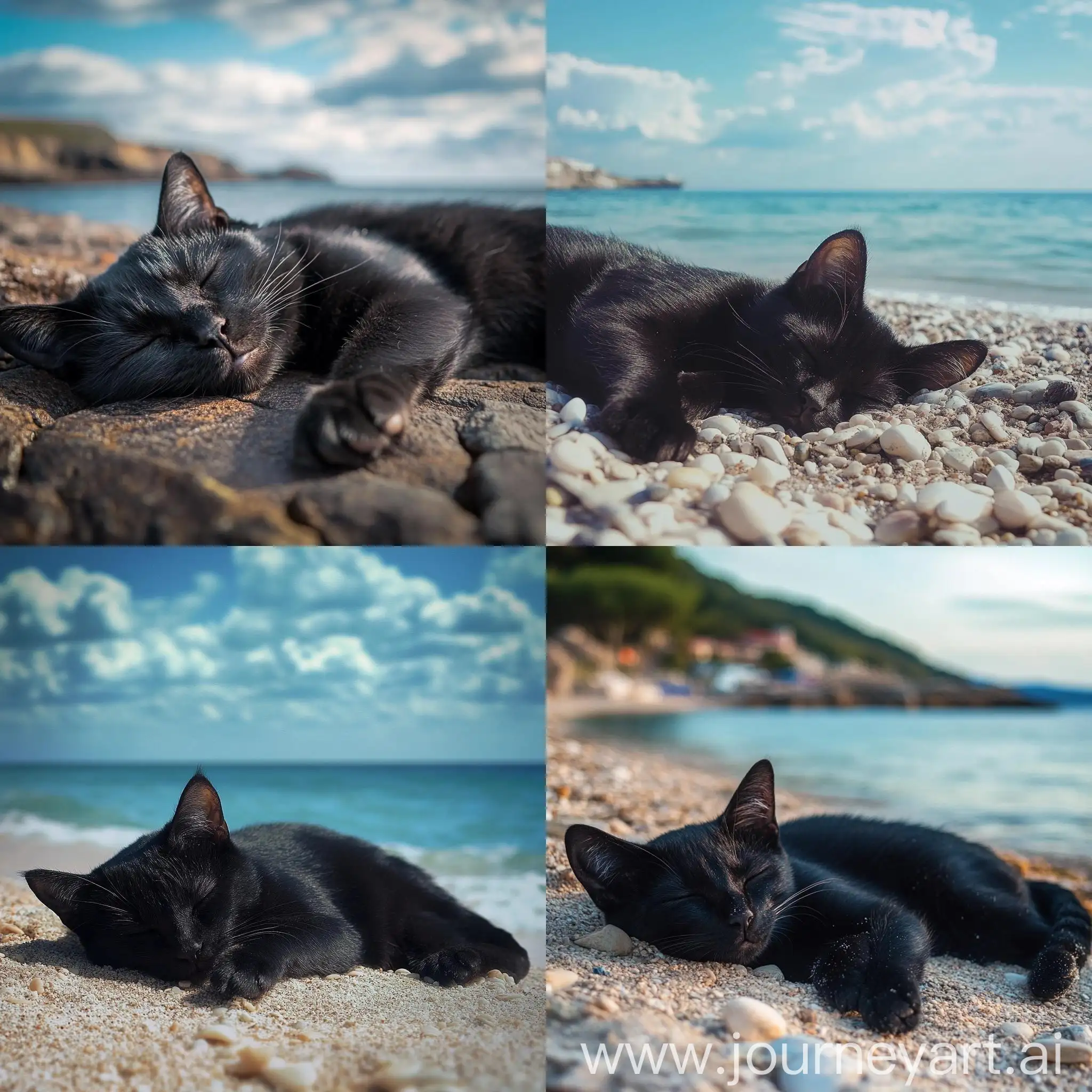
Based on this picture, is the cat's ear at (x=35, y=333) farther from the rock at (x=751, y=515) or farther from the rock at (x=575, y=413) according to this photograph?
the rock at (x=751, y=515)

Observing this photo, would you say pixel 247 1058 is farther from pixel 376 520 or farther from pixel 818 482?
pixel 818 482

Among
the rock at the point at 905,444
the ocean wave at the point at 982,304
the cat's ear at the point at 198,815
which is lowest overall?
the cat's ear at the point at 198,815

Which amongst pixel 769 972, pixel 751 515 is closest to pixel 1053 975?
pixel 769 972

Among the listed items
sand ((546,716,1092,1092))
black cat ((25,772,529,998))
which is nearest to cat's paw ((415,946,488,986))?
black cat ((25,772,529,998))

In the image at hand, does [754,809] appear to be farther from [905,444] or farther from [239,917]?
[239,917]

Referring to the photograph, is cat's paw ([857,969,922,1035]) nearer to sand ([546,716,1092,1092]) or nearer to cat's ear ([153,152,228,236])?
sand ([546,716,1092,1092])

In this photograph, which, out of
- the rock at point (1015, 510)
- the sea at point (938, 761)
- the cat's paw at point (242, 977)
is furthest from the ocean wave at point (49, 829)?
the rock at point (1015, 510)
